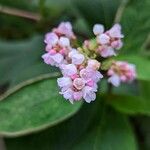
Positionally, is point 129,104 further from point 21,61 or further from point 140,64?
point 21,61

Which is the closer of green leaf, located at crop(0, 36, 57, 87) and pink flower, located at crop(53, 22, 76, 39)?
pink flower, located at crop(53, 22, 76, 39)

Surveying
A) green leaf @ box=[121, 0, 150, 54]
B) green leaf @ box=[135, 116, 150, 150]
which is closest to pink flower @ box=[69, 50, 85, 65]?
green leaf @ box=[121, 0, 150, 54]

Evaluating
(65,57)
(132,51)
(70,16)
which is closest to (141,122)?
(132,51)

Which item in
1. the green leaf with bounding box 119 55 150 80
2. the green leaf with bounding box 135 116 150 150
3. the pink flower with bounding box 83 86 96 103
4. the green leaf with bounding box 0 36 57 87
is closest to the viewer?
the pink flower with bounding box 83 86 96 103

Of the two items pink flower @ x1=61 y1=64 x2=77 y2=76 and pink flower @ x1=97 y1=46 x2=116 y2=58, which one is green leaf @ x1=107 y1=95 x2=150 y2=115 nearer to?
pink flower @ x1=97 y1=46 x2=116 y2=58

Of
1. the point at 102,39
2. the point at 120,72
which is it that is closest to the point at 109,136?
the point at 120,72

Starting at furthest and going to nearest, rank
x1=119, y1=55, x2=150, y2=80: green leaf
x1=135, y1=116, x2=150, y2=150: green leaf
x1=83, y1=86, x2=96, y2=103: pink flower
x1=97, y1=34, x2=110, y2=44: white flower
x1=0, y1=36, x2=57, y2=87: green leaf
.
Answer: x1=135, y1=116, x2=150, y2=150: green leaf < x1=0, y1=36, x2=57, y2=87: green leaf < x1=119, y1=55, x2=150, y2=80: green leaf < x1=97, y1=34, x2=110, y2=44: white flower < x1=83, y1=86, x2=96, y2=103: pink flower

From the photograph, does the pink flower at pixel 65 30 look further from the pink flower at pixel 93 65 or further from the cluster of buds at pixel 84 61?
the pink flower at pixel 93 65
